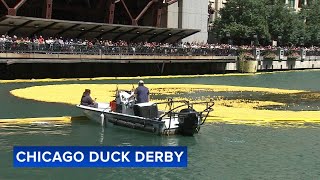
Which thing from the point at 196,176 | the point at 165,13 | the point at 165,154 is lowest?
the point at 196,176

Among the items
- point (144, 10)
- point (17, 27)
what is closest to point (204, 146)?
point (17, 27)

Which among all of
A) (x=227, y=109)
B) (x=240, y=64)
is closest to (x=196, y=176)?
(x=227, y=109)

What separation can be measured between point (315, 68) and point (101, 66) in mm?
46172

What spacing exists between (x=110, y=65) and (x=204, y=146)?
40000 millimetres

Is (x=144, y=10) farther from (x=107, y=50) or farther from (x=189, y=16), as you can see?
(x=107, y=50)

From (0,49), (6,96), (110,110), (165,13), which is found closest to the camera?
(110,110)

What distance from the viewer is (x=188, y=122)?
2125 centimetres

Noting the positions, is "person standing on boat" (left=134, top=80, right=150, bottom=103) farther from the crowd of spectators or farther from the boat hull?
the crowd of spectators

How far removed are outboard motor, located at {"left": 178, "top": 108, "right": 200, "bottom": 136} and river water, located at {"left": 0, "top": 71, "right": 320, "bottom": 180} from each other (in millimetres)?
337

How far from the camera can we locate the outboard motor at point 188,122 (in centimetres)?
2122

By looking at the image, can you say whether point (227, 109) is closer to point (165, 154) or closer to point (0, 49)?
point (165, 154)

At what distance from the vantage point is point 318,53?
95.6m

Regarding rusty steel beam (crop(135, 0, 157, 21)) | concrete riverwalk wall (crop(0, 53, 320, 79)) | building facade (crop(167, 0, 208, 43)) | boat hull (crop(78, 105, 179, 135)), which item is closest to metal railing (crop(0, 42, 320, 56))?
concrete riverwalk wall (crop(0, 53, 320, 79))

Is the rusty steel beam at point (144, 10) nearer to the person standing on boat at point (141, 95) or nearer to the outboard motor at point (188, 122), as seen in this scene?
the person standing on boat at point (141, 95)
